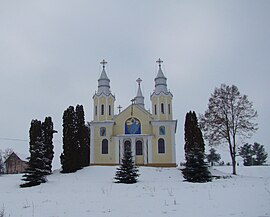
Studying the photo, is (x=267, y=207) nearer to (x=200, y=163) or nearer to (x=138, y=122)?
(x=200, y=163)

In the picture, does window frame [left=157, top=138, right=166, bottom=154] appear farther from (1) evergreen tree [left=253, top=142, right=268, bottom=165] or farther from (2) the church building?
(1) evergreen tree [left=253, top=142, right=268, bottom=165]

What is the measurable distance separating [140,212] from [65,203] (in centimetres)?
400

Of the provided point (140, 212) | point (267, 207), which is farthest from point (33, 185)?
point (267, 207)

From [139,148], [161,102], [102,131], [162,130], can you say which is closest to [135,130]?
[139,148]

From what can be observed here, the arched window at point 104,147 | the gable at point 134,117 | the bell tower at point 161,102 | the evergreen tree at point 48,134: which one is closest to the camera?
the evergreen tree at point 48,134

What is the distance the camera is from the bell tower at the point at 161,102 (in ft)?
147

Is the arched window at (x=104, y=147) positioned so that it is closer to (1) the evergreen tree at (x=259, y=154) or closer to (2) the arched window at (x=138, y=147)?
(2) the arched window at (x=138, y=147)

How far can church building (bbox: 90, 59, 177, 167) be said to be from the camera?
42.2 meters

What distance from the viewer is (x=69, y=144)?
107 feet

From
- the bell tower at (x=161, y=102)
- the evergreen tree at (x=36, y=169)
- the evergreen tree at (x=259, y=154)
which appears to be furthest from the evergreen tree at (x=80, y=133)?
the evergreen tree at (x=259, y=154)

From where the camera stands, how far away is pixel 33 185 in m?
22.7

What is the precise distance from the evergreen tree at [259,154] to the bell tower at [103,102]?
35.2 metres

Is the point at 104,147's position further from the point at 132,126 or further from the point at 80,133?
the point at 80,133

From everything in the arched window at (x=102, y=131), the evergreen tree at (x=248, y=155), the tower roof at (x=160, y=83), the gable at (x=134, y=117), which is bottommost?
the evergreen tree at (x=248, y=155)
